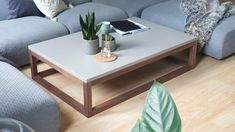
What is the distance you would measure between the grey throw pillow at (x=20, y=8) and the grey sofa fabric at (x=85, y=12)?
0.93 ft

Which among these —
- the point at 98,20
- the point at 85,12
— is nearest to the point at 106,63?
the point at 98,20

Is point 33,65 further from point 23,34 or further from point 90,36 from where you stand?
point 90,36

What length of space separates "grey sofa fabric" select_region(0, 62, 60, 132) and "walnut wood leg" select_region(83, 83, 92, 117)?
27 centimetres

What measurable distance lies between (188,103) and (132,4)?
1456 mm

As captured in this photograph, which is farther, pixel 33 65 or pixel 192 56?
pixel 192 56

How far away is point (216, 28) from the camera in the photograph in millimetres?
3029

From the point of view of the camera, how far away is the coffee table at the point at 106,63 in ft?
7.50

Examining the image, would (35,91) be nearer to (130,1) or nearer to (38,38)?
(38,38)

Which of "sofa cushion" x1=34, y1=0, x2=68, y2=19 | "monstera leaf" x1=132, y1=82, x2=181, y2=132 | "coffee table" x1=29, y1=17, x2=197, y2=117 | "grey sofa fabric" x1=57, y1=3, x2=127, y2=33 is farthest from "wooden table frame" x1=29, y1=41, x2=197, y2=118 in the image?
"monstera leaf" x1=132, y1=82, x2=181, y2=132

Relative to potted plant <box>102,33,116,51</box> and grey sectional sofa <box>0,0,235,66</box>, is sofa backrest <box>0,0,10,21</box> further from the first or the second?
potted plant <box>102,33,116,51</box>

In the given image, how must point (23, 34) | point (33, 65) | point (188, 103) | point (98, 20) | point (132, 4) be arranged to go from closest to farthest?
point (188, 103) < point (33, 65) < point (23, 34) < point (98, 20) < point (132, 4)

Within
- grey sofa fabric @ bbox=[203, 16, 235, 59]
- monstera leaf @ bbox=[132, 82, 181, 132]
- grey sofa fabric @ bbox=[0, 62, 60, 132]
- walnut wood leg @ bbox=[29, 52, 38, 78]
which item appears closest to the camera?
monstera leaf @ bbox=[132, 82, 181, 132]

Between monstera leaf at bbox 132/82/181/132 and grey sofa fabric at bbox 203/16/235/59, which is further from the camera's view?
grey sofa fabric at bbox 203/16/235/59

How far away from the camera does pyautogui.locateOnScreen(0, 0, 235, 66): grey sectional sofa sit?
2.82 meters
